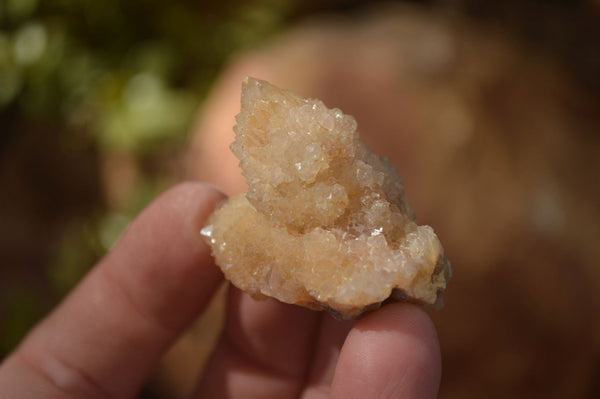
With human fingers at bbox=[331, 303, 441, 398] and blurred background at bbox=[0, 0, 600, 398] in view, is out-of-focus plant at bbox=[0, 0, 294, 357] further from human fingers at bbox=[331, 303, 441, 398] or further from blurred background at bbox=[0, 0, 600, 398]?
human fingers at bbox=[331, 303, 441, 398]

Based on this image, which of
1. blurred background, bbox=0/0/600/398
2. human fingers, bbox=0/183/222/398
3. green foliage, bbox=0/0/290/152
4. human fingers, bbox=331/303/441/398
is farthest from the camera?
green foliage, bbox=0/0/290/152

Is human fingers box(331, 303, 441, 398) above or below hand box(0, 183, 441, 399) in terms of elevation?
above

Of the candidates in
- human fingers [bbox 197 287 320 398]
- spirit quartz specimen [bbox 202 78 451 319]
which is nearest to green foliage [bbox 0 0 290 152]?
human fingers [bbox 197 287 320 398]

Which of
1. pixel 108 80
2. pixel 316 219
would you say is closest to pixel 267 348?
pixel 316 219

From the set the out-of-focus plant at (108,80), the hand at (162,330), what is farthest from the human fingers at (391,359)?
the out-of-focus plant at (108,80)

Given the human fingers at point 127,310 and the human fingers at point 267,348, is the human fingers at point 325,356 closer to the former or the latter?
the human fingers at point 267,348

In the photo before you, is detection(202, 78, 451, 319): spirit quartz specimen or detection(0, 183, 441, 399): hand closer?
detection(202, 78, 451, 319): spirit quartz specimen
